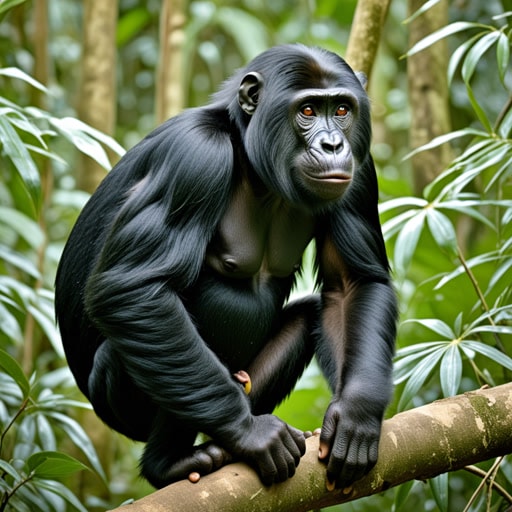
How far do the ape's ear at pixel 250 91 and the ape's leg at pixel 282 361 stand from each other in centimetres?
85

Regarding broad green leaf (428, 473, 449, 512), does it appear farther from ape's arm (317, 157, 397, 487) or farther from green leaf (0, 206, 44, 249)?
green leaf (0, 206, 44, 249)

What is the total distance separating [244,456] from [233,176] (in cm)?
114

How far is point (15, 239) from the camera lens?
6.37m

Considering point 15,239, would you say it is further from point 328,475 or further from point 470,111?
point 328,475

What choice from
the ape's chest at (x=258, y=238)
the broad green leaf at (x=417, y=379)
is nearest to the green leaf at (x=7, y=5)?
the ape's chest at (x=258, y=238)

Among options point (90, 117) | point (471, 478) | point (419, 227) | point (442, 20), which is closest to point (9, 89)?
point (90, 117)

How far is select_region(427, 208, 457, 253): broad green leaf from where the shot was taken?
368 cm

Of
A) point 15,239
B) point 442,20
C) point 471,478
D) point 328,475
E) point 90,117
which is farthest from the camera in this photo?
point 15,239

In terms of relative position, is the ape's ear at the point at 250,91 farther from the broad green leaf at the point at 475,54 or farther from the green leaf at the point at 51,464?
the green leaf at the point at 51,464

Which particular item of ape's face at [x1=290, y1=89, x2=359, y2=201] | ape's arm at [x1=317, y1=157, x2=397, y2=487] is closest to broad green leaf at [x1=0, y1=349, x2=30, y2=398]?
ape's arm at [x1=317, y1=157, x2=397, y2=487]

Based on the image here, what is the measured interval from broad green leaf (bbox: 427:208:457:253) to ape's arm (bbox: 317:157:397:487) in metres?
0.29

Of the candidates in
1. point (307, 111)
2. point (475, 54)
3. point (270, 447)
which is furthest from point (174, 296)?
point (475, 54)

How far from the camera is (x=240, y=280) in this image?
3.43m

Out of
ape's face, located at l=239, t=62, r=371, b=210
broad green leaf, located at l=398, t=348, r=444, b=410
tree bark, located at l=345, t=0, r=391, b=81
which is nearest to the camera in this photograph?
ape's face, located at l=239, t=62, r=371, b=210
